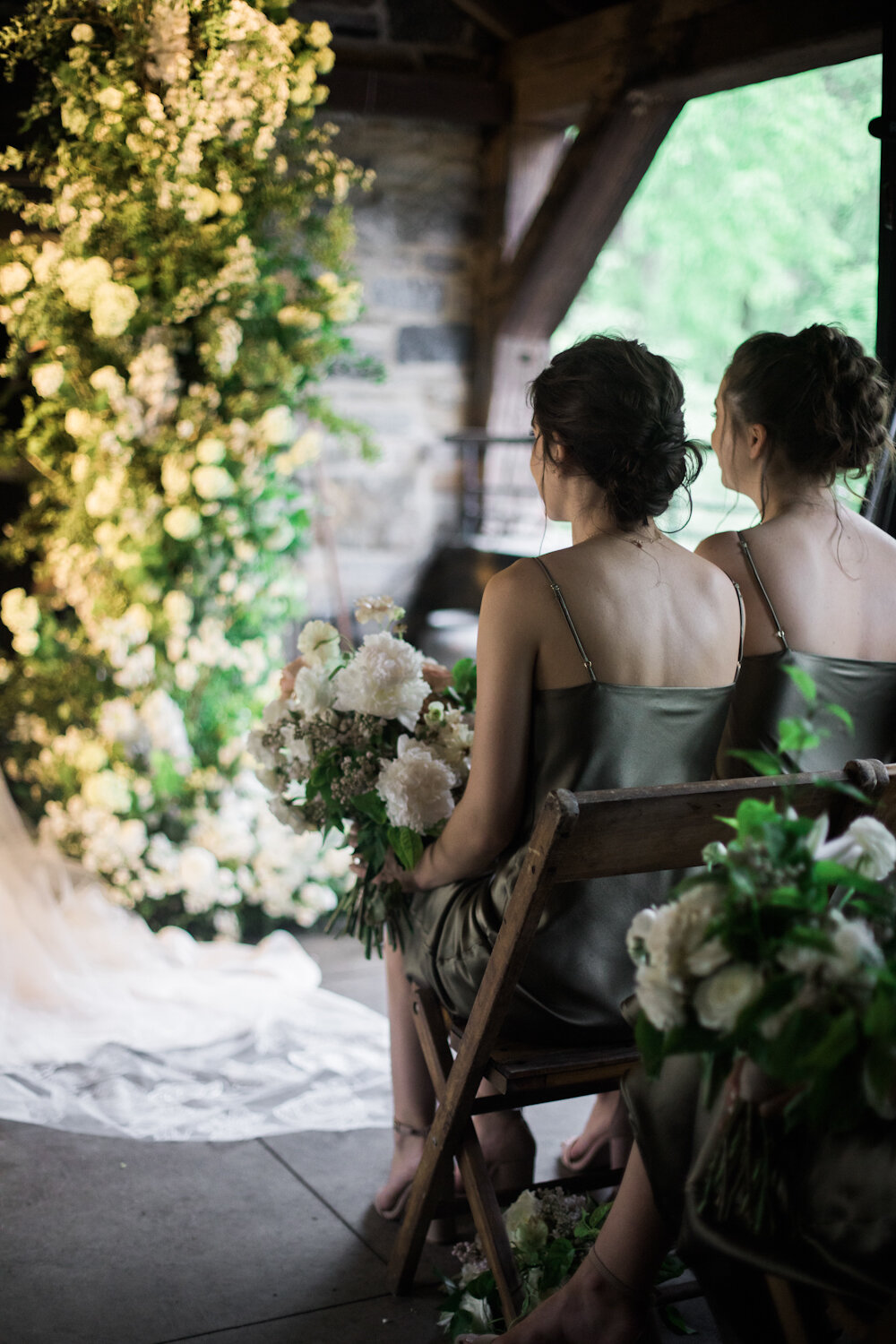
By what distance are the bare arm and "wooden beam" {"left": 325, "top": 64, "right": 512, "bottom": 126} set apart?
268cm

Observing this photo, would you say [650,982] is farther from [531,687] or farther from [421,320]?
[421,320]

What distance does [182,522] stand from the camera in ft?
10.4

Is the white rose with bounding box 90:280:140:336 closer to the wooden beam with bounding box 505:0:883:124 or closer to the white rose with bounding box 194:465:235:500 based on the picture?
the white rose with bounding box 194:465:235:500

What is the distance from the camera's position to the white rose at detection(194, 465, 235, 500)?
320 centimetres

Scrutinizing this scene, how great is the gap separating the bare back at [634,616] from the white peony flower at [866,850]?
63cm

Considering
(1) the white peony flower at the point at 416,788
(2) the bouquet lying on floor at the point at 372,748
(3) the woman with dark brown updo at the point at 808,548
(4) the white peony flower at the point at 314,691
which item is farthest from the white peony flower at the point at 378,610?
(3) the woman with dark brown updo at the point at 808,548

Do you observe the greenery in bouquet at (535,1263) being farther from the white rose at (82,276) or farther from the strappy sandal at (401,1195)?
the white rose at (82,276)

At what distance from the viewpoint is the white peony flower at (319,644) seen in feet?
7.04

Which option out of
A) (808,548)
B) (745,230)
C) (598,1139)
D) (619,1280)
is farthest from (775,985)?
(745,230)

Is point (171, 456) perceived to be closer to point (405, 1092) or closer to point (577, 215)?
point (577, 215)

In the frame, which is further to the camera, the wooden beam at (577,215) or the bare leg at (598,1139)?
the wooden beam at (577,215)

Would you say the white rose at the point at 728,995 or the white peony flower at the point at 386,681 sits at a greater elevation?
the white peony flower at the point at 386,681

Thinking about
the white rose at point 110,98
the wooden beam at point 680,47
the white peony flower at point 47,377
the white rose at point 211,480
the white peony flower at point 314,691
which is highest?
the wooden beam at point 680,47

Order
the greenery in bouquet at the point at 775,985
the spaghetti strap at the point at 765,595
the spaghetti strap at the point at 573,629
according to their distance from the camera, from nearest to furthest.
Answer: the greenery in bouquet at the point at 775,985 → the spaghetti strap at the point at 573,629 → the spaghetti strap at the point at 765,595
